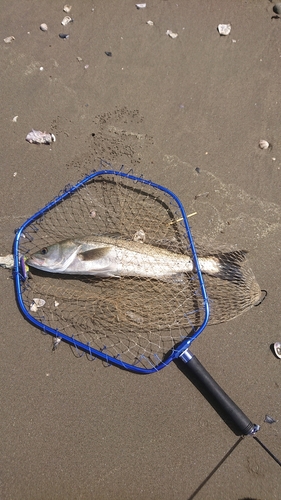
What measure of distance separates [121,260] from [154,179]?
3.64 ft

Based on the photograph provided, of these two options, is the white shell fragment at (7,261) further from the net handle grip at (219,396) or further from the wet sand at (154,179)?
the net handle grip at (219,396)

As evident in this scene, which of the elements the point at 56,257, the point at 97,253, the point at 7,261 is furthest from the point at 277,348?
the point at 7,261

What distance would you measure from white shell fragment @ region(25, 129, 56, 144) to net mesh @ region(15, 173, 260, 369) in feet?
2.77

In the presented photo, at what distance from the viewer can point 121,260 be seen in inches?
146

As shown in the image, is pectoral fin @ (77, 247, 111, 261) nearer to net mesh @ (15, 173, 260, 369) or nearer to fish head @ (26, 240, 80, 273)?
fish head @ (26, 240, 80, 273)

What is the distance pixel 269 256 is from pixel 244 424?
1.74 meters

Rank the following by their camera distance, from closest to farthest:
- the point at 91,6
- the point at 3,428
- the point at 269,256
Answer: the point at 3,428 < the point at 269,256 < the point at 91,6

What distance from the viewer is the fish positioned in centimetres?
373

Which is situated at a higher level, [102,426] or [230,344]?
[230,344]

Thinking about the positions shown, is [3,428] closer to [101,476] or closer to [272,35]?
[101,476]

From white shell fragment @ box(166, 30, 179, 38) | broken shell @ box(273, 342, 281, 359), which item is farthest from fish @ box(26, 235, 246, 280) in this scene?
white shell fragment @ box(166, 30, 179, 38)

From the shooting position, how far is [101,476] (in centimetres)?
361

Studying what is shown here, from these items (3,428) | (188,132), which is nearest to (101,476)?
(3,428)

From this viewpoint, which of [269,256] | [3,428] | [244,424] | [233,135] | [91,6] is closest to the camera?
[244,424]
